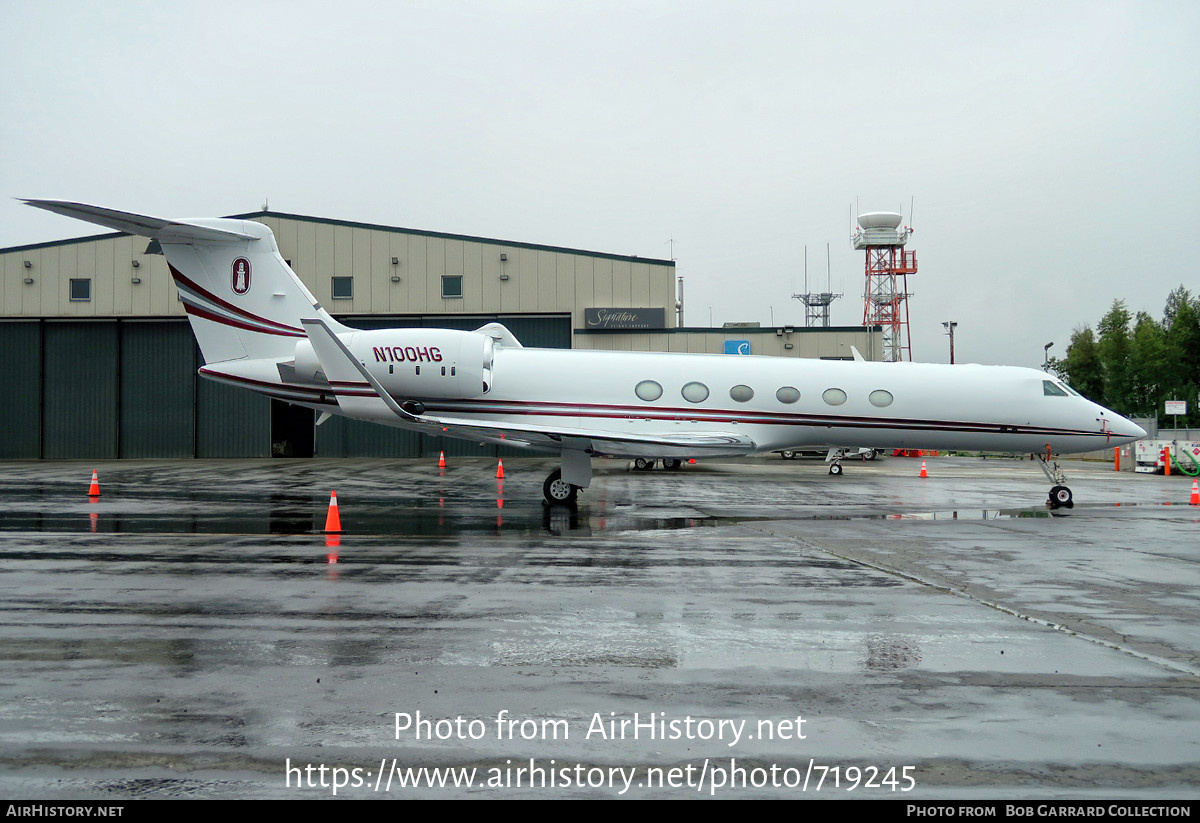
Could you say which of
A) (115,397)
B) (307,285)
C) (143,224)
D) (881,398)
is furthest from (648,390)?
(115,397)

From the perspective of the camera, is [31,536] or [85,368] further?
[85,368]

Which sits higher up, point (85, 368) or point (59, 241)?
point (59, 241)

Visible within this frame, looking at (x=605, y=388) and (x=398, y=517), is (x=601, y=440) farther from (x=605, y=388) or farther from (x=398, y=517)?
(x=398, y=517)

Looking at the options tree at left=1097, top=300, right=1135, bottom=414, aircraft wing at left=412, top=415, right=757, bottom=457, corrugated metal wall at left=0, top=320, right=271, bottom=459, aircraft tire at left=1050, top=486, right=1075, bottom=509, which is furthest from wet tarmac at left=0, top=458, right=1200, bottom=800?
tree at left=1097, top=300, right=1135, bottom=414

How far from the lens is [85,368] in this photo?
33281 millimetres

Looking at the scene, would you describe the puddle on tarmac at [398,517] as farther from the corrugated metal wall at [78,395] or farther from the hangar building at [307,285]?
the corrugated metal wall at [78,395]

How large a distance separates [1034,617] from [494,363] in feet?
36.5

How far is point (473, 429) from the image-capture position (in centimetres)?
1421

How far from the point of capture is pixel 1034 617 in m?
7.12

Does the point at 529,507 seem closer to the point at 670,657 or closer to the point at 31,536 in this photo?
the point at 31,536
